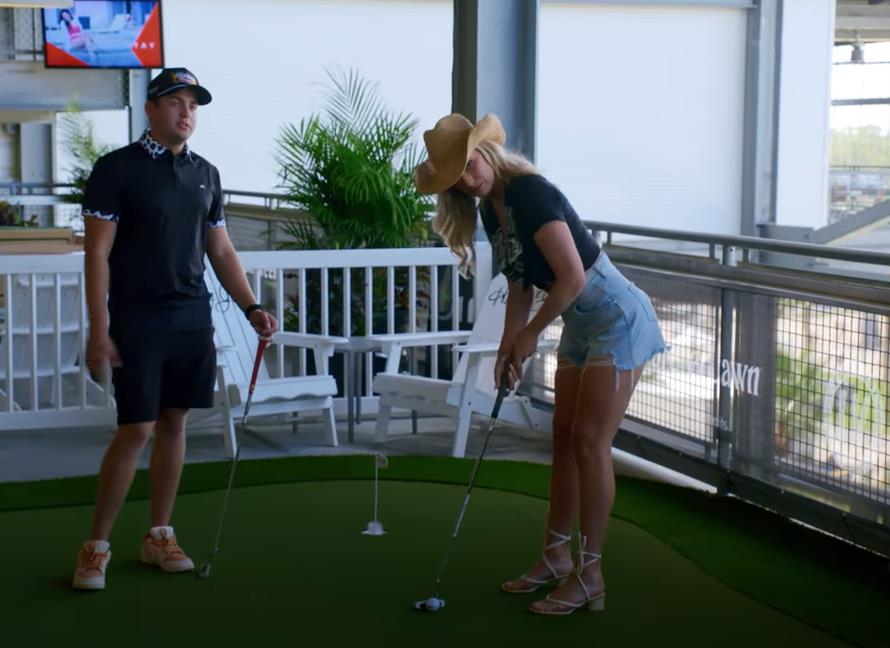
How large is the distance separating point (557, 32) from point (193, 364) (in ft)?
31.0

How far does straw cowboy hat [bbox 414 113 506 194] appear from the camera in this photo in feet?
11.8

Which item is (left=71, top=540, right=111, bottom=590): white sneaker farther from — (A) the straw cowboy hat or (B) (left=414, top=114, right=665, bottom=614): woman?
(A) the straw cowboy hat

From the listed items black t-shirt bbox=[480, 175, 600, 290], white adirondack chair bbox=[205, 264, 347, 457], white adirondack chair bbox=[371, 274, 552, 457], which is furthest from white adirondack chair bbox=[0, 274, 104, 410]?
black t-shirt bbox=[480, 175, 600, 290]

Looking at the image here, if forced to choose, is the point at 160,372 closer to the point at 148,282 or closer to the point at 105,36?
the point at 148,282

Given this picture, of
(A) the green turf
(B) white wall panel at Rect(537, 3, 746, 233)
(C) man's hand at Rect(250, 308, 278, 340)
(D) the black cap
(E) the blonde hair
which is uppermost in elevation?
(B) white wall panel at Rect(537, 3, 746, 233)

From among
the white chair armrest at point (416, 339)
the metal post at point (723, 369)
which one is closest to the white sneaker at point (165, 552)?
the metal post at point (723, 369)

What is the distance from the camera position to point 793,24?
13.3 metres

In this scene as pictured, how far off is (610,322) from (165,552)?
1.48 meters

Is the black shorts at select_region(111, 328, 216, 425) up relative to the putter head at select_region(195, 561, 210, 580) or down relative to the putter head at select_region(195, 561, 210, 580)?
up

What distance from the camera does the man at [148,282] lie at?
3.80m

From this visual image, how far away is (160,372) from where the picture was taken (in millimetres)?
3930

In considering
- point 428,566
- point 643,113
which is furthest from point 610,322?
point 643,113

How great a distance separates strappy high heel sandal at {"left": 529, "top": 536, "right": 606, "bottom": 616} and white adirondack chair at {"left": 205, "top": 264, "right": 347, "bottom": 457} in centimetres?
238

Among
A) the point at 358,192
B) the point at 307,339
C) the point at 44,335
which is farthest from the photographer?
the point at 358,192
